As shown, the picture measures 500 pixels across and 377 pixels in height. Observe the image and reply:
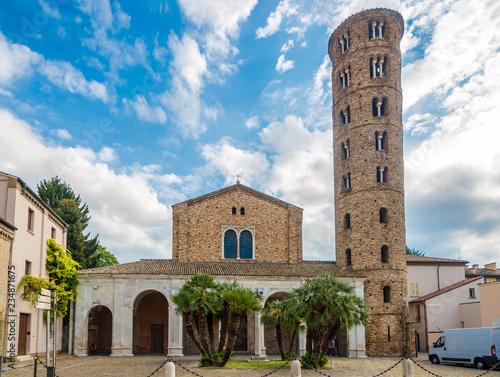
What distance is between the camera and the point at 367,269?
34.4m

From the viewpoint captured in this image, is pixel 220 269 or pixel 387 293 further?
pixel 387 293

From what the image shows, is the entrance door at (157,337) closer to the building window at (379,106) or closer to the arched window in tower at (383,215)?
the arched window in tower at (383,215)

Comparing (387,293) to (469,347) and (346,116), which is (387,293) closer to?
(469,347)

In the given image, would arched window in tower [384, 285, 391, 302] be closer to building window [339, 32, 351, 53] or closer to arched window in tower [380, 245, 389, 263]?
arched window in tower [380, 245, 389, 263]

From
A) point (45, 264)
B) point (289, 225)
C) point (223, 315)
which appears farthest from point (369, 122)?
point (45, 264)

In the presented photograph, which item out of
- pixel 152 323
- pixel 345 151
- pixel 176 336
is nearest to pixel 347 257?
pixel 345 151

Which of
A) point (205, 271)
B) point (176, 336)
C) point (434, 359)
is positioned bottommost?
point (434, 359)

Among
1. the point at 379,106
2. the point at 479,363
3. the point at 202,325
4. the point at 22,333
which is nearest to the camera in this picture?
the point at 202,325

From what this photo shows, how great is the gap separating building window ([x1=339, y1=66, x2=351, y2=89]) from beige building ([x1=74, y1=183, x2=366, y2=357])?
34.9 ft

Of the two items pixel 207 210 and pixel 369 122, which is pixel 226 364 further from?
pixel 369 122

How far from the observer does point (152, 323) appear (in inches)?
1425

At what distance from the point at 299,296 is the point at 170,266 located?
13454 millimetres

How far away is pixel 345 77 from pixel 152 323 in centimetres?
2412

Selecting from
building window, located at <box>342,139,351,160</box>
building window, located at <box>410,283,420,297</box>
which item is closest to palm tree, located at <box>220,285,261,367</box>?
building window, located at <box>342,139,351,160</box>
